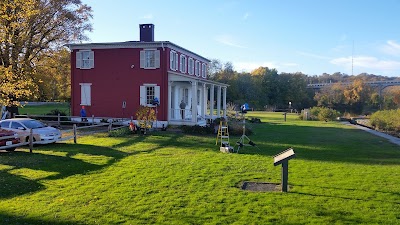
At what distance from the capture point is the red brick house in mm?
28016

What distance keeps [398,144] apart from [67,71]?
27.1 meters

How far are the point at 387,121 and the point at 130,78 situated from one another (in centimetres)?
2233

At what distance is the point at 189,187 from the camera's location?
9.68 m

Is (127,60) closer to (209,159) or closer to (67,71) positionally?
(67,71)

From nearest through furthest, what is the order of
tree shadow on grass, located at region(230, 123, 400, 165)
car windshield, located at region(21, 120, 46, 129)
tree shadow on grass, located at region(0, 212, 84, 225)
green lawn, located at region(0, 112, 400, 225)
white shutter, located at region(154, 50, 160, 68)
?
tree shadow on grass, located at region(0, 212, 84, 225)
green lawn, located at region(0, 112, 400, 225)
tree shadow on grass, located at region(230, 123, 400, 165)
car windshield, located at region(21, 120, 46, 129)
white shutter, located at region(154, 50, 160, 68)

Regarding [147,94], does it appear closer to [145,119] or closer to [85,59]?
[145,119]

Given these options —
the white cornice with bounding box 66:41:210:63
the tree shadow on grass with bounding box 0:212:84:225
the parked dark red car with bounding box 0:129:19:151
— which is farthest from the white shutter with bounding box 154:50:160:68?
the tree shadow on grass with bounding box 0:212:84:225

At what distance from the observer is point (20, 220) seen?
7.09 metres

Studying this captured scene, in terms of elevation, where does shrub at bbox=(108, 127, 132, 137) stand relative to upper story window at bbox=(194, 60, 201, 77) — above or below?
below

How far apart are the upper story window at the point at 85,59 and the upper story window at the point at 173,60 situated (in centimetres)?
640

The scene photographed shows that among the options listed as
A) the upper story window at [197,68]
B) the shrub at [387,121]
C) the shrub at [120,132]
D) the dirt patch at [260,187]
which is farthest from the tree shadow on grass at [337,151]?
the upper story window at [197,68]

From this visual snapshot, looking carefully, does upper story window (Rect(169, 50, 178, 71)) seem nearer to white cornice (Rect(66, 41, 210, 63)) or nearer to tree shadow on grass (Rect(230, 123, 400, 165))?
white cornice (Rect(66, 41, 210, 63))

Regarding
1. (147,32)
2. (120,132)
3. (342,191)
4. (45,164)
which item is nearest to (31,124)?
(120,132)

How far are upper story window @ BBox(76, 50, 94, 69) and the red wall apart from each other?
0.28m
